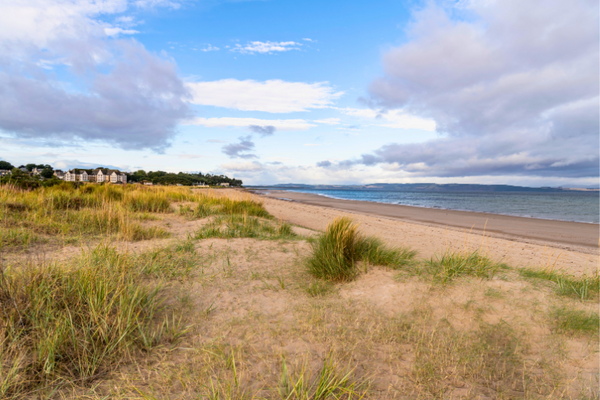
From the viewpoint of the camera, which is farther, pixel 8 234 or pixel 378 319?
pixel 8 234

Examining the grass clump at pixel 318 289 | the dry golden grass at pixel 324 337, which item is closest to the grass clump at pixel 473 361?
the dry golden grass at pixel 324 337

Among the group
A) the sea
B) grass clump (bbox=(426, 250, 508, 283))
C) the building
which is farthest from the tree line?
the sea

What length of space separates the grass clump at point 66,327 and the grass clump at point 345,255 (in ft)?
8.37

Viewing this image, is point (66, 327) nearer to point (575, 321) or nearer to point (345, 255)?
point (345, 255)

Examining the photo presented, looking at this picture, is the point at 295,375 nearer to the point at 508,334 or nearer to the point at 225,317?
the point at 225,317

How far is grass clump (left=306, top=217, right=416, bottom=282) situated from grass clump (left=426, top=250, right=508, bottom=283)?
25.4 inches

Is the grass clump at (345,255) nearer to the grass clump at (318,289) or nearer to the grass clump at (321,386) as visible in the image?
the grass clump at (318,289)

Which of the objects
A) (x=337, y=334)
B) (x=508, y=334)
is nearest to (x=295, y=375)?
(x=337, y=334)

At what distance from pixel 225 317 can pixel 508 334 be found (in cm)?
344

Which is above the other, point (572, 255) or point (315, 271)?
point (315, 271)

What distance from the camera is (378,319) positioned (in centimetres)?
363

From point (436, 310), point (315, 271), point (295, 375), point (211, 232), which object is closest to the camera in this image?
point (295, 375)

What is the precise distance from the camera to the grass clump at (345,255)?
4.96 metres

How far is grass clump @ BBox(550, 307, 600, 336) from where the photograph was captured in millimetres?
3447
